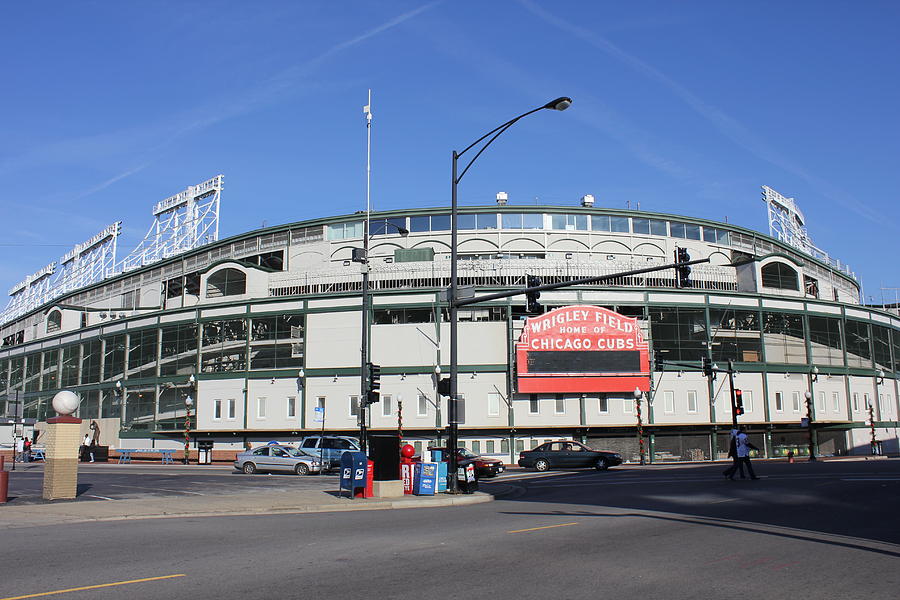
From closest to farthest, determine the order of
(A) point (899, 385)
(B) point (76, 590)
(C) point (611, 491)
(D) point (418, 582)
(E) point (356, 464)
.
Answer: (B) point (76, 590), (D) point (418, 582), (E) point (356, 464), (C) point (611, 491), (A) point (899, 385)

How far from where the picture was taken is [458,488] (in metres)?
25.2

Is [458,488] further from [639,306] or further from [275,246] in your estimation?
[275,246]

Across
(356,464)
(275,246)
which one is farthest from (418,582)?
(275,246)

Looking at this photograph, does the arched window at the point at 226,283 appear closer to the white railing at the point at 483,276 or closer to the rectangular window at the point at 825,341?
the white railing at the point at 483,276

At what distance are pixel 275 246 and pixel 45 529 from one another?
52505 mm

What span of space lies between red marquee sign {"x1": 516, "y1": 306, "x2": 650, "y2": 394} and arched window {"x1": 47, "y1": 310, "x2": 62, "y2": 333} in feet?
167

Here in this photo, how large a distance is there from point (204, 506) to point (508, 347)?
109 feet

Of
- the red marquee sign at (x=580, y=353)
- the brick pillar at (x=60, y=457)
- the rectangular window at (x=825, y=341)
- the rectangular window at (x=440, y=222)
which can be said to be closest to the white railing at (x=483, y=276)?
the rectangular window at (x=440, y=222)

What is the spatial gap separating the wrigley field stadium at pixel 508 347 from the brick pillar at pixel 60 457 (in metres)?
24.0

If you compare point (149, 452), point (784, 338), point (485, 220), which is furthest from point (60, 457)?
point (784, 338)

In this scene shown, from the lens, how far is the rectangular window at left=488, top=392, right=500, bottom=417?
51375 mm

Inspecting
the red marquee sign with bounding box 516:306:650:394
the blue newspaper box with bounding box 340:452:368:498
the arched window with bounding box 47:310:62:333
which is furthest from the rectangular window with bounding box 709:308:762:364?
the arched window with bounding box 47:310:62:333

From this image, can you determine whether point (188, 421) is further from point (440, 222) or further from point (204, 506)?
point (204, 506)

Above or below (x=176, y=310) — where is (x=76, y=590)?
below
